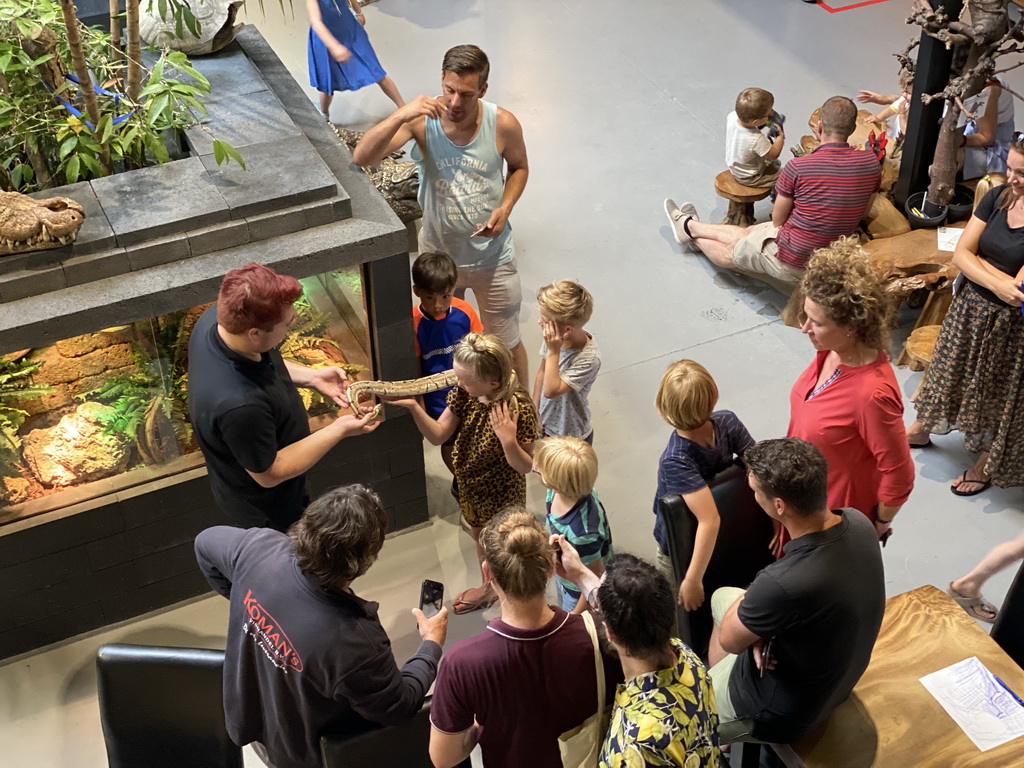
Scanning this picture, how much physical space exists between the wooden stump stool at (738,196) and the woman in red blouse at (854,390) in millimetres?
2731

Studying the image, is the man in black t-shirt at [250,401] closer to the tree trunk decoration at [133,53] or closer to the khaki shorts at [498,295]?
the tree trunk decoration at [133,53]

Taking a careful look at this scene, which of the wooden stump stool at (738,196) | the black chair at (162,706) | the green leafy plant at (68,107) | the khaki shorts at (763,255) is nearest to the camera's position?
the black chair at (162,706)

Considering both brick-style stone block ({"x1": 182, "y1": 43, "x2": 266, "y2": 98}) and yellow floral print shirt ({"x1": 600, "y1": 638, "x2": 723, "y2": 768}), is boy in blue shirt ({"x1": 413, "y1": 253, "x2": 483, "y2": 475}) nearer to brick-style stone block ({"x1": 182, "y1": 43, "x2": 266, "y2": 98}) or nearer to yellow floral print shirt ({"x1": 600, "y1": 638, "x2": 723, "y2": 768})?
brick-style stone block ({"x1": 182, "y1": 43, "x2": 266, "y2": 98})

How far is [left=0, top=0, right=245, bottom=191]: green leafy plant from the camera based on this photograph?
3.92 meters

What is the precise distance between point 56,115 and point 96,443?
4.40ft

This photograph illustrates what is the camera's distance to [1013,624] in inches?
132

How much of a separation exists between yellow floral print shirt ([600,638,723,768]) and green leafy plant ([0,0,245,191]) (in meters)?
2.54

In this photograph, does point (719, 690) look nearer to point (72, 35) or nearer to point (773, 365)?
point (773, 365)

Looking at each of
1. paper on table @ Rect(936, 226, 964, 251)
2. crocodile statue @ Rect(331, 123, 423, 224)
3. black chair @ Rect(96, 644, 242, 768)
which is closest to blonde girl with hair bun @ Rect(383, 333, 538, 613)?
black chair @ Rect(96, 644, 242, 768)

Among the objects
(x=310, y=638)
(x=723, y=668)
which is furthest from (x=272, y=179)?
(x=723, y=668)

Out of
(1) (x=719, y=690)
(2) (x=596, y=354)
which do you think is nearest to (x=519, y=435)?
(2) (x=596, y=354)

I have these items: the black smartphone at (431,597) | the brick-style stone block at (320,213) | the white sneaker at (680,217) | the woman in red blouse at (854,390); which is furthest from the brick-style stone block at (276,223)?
the white sneaker at (680,217)

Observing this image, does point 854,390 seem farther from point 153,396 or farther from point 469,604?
point 153,396

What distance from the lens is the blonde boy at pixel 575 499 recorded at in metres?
3.37
